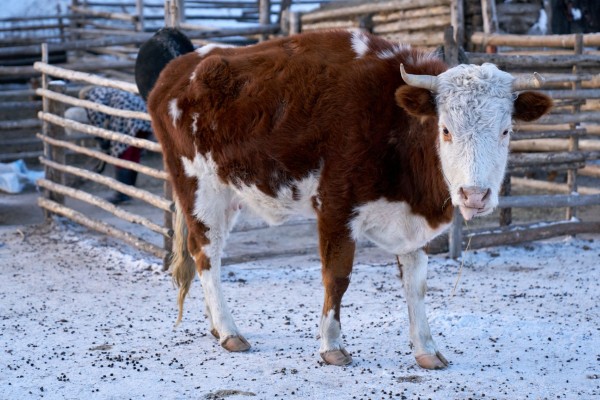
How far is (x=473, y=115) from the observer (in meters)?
3.99

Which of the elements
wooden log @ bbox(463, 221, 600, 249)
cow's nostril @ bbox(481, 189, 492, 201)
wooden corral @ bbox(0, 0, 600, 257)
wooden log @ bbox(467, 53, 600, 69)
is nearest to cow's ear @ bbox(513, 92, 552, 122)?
cow's nostril @ bbox(481, 189, 492, 201)

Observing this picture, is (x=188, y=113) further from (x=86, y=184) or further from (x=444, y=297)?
(x=86, y=184)

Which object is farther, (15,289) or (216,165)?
(15,289)

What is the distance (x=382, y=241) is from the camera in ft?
14.9

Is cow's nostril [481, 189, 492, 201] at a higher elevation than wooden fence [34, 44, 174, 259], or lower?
higher

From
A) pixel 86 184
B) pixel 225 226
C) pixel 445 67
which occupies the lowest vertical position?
pixel 86 184

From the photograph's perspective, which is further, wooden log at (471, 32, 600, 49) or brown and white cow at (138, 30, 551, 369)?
wooden log at (471, 32, 600, 49)

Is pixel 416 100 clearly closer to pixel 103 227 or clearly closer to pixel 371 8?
pixel 103 227

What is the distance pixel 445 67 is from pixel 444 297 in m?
1.90

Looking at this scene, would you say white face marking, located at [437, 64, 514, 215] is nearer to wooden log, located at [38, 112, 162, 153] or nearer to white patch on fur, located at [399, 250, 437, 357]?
white patch on fur, located at [399, 250, 437, 357]

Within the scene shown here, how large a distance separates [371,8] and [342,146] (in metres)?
7.40

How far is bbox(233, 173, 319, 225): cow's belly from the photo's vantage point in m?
4.60

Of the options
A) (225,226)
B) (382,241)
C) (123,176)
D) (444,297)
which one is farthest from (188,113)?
(123,176)

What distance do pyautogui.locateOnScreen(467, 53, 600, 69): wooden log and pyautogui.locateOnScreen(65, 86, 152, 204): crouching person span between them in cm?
361
